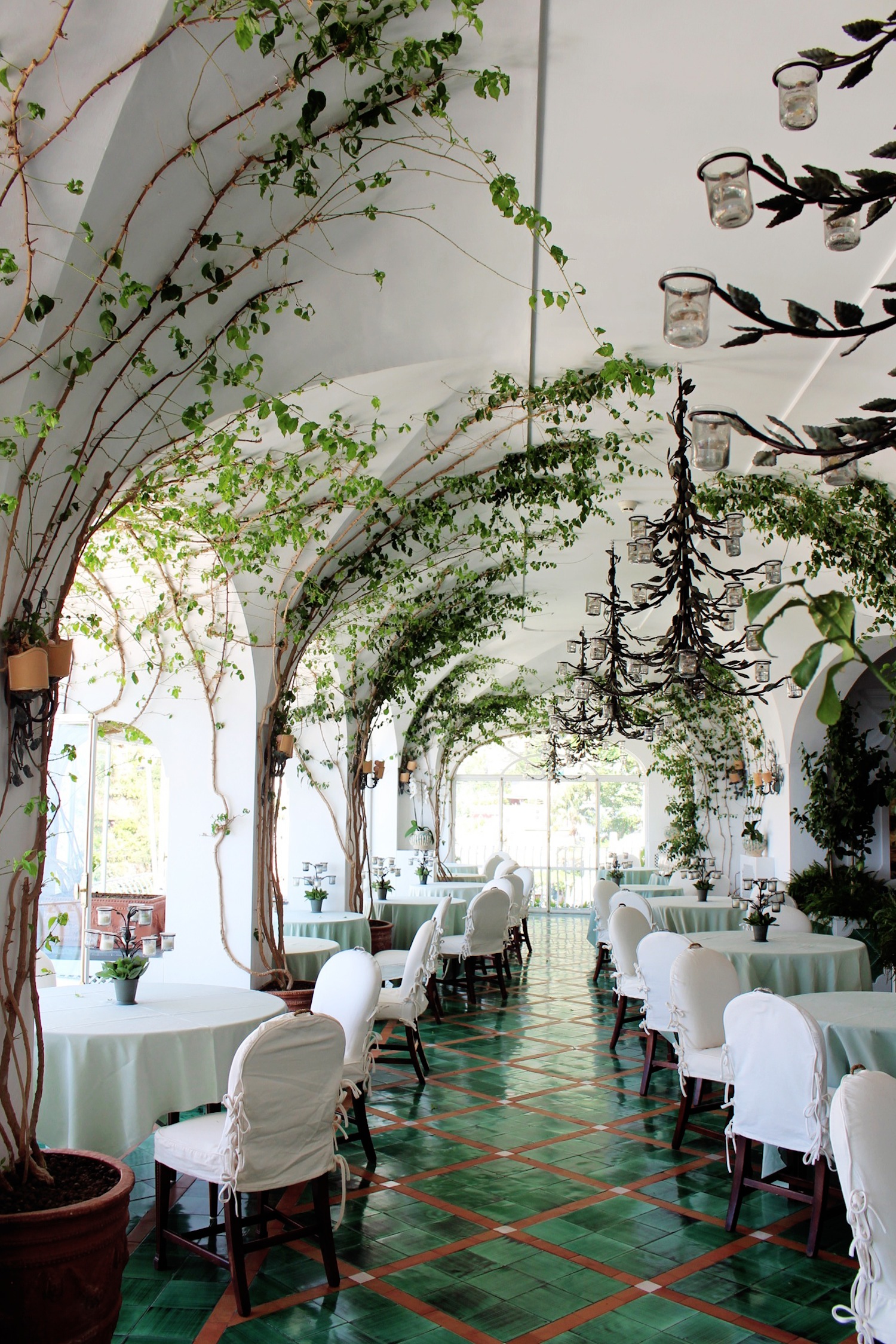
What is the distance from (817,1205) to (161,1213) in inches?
96.3

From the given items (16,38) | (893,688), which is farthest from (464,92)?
(893,688)

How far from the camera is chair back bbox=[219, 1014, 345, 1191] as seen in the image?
331 centimetres

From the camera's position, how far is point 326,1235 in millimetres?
3533

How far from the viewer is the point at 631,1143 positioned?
5.10 metres

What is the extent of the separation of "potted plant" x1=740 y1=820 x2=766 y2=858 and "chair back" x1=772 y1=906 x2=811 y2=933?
185 inches

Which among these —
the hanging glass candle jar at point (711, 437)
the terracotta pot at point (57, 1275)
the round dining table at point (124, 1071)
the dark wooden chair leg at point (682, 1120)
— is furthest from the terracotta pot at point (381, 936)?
the hanging glass candle jar at point (711, 437)

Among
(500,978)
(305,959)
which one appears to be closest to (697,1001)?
(305,959)

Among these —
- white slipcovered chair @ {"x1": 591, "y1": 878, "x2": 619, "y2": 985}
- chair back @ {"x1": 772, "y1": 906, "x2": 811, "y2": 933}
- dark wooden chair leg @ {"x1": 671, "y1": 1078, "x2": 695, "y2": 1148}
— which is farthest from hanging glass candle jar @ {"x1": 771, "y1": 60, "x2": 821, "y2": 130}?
white slipcovered chair @ {"x1": 591, "y1": 878, "x2": 619, "y2": 985}

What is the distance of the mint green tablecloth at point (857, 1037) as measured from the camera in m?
4.11

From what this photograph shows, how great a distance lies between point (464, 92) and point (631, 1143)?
4.73 metres

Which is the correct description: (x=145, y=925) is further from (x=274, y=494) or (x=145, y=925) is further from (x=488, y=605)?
(x=274, y=494)

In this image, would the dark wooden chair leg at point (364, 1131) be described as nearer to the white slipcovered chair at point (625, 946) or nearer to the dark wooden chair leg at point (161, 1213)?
the dark wooden chair leg at point (161, 1213)

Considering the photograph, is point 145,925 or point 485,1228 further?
point 145,925

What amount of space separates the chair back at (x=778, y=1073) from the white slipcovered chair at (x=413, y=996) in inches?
87.4
